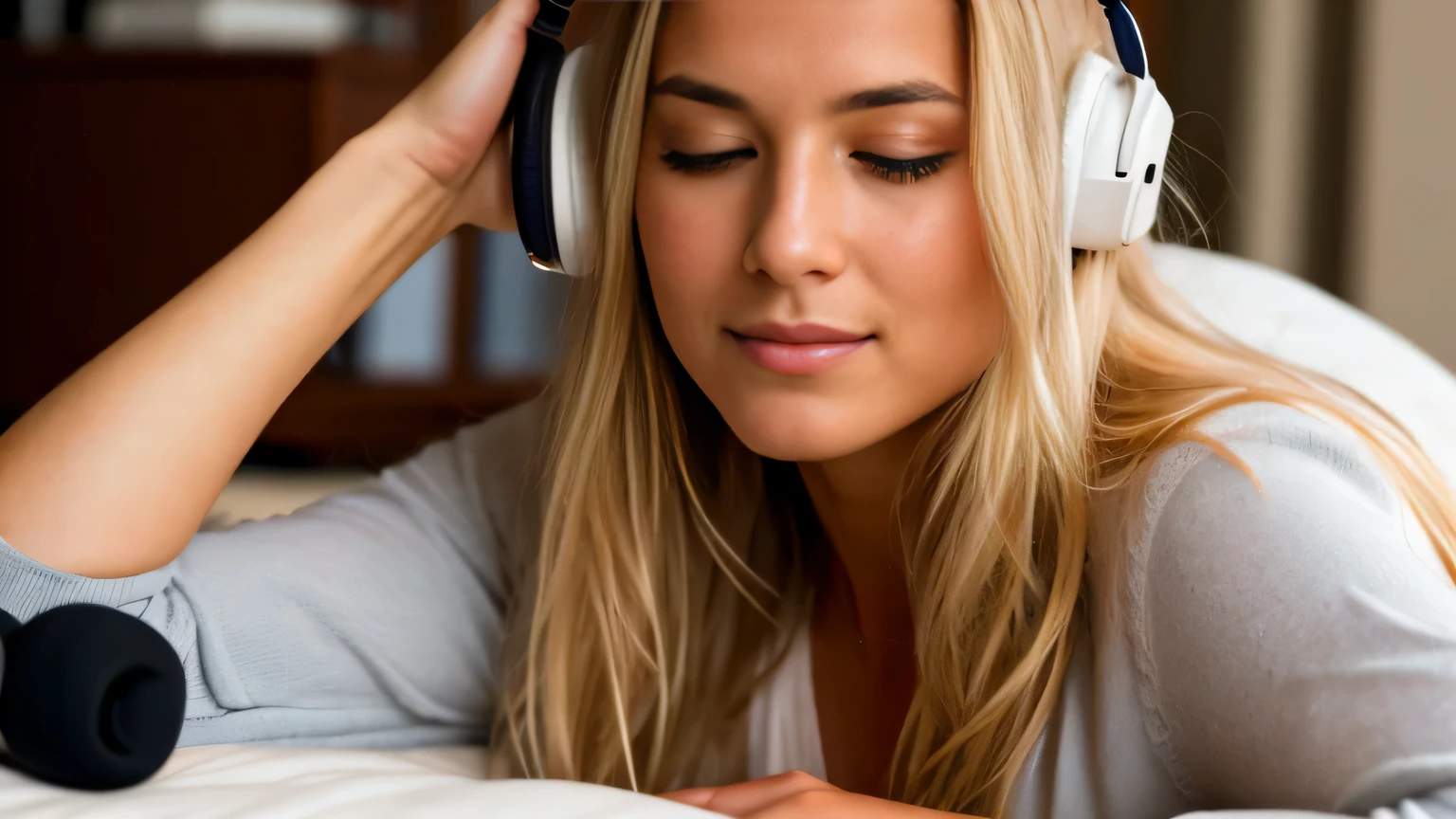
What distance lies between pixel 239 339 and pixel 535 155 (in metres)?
0.23

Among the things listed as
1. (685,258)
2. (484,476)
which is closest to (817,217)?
(685,258)

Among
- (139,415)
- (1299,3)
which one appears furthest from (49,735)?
(1299,3)

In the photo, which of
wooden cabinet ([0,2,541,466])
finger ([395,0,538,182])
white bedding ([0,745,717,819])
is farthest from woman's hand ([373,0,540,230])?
wooden cabinet ([0,2,541,466])

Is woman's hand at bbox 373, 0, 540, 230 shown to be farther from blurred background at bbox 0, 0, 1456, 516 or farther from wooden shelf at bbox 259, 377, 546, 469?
wooden shelf at bbox 259, 377, 546, 469

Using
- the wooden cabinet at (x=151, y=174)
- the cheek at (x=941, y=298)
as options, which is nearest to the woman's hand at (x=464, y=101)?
the cheek at (x=941, y=298)

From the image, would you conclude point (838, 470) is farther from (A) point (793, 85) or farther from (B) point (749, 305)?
(A) point (793, 85)

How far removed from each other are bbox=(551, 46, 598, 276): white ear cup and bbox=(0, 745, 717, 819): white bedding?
1.23 feet

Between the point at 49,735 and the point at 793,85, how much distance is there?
0.53 m

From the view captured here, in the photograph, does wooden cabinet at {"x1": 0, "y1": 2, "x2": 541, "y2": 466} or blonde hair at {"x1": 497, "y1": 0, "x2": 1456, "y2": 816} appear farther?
wooden cabinet at {"x1": 0, "y1": 2, "x2": 541, "y2": 466}

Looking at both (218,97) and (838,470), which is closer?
(838,470)

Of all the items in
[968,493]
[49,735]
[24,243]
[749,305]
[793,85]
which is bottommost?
[24,243]

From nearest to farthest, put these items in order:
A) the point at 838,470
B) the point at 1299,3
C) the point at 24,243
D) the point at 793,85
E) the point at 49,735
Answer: the point at 49,735 < the point at 793,85 < the point at 838,470 < the point at 1299,3 < the point at 24,243

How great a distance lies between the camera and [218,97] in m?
2.32

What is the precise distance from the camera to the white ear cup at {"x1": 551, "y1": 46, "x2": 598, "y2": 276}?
0.87 meters
